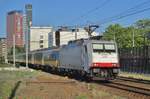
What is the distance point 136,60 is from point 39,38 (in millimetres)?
105573

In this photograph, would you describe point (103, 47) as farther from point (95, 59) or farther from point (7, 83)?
point (7, 83)

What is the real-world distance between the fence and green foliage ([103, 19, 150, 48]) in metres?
62.8

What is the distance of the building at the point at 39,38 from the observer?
140 meters

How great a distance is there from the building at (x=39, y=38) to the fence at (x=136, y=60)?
9416 cm

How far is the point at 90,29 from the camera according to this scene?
1999 inches

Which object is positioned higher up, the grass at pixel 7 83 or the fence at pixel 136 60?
the fence at pixel 136 60

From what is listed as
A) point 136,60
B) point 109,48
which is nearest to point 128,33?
point 136,60

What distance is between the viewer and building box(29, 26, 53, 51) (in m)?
140

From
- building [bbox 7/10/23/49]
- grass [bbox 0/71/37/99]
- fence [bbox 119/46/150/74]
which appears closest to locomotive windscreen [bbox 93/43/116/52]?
grass [bbox 0/71/37/99]

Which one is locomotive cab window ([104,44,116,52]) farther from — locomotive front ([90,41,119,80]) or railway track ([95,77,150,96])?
railway track ([95,77,150,96])

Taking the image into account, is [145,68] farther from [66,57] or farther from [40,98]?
[40,98]

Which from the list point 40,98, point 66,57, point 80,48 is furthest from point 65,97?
point 66,57

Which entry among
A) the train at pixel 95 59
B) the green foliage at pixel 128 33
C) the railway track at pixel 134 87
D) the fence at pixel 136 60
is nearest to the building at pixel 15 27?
the green foliage at pixel 128 33

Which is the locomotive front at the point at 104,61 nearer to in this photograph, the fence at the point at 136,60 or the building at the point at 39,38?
the fence at the point at 136,60
